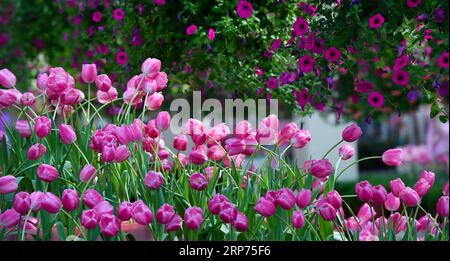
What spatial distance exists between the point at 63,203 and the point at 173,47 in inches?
65.2

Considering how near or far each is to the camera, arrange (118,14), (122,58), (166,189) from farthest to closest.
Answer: (122,58), (118,14), (166,189)

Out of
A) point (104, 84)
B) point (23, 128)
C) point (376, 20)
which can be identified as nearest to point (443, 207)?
point (376, 20)

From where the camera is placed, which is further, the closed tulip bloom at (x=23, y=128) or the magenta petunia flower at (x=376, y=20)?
the closed tulip bloom at (x=23, y=128)

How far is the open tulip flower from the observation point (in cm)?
209

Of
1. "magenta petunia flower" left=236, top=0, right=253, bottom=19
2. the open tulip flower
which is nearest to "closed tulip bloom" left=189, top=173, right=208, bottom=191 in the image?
the open tulip flower

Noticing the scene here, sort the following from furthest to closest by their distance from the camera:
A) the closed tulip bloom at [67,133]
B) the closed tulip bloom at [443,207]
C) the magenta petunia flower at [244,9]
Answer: the magenta petunia flower at [244,9] < the closed tulip bloom at [67,133] < the closed tulip bloom at [443,207]

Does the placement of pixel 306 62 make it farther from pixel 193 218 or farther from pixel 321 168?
pixel 193 218

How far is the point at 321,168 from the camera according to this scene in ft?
7.30

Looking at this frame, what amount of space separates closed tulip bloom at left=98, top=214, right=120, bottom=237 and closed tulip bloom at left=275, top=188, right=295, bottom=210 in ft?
1.44

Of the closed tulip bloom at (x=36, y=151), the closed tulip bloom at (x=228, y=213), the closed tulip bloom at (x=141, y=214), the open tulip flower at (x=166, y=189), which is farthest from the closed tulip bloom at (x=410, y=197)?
the closed tulip bloom at (x=36, y=151)

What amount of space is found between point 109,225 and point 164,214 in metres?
0.15

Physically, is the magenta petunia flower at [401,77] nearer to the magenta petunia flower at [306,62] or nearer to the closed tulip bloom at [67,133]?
the magenta petunia flower at [306,62]

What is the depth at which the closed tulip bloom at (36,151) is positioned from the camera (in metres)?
2.29

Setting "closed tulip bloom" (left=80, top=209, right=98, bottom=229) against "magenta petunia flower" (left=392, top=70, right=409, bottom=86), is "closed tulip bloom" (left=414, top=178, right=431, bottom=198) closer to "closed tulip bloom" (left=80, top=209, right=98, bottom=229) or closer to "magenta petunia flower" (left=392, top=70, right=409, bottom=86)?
"magenta petunia flower" (left=392, top=70, right=409, bottom=86)
